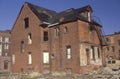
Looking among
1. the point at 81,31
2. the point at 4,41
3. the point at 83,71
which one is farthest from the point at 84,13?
the point at 4,41

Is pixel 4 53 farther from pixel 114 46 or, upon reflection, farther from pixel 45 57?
pixel 45 57

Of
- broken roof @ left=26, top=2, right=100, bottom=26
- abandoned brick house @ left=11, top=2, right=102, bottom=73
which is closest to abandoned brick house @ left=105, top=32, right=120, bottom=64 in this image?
abandoned brick house @ left=11, top=2, right=102, bottom=73

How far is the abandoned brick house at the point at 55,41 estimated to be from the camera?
2994cm

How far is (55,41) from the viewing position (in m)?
32.8

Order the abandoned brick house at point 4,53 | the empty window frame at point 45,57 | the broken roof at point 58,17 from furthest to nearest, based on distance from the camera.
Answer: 1. the abandoned brick house at point 4,53
2. the empty window frame at point 45,57
3. the broken roof at point 58,17

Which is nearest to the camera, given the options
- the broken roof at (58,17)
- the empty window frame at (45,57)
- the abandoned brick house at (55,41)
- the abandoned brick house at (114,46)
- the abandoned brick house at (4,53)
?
the abandoned brick house at (55,41)

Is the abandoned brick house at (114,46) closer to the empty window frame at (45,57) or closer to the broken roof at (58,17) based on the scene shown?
the broken roof at (58,17)

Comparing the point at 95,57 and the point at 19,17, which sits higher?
the point at 19,17

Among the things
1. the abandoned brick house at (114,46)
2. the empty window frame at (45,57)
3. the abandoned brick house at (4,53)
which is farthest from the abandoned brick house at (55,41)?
the abandoned brick house at (114,46)

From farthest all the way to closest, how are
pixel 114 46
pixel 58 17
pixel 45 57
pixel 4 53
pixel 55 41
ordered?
pixel 4 53, pixel 114 46, pixel 58 17, pixel 45 57, pixel 55 41

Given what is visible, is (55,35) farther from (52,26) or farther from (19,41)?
(19,41)

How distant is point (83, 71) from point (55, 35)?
7749 millimetres

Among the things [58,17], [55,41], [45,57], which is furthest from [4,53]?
[55,41]

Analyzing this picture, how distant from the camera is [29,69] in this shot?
112ft
